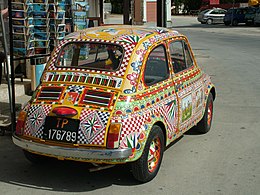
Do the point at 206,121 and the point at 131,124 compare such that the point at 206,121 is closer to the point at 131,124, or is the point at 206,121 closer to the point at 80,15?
the point at 131,124

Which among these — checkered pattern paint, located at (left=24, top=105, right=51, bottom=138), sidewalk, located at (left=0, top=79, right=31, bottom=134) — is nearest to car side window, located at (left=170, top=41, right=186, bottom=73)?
checkered pattern paint, located at (left=24, top=105, right=51, bottom=138)

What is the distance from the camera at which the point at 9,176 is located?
5.55m

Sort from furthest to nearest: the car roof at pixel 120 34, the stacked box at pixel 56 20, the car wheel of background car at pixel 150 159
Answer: the stacked box at pixel 56 20 < the car roof at pixel 120 34 < the car wheel of background car at pixel 150 159

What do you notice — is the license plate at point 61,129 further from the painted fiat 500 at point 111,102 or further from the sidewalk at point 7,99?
the sidewalk at point 7,99

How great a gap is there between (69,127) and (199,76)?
266 centimetres

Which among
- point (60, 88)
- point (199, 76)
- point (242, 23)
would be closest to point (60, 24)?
point (199, 76)

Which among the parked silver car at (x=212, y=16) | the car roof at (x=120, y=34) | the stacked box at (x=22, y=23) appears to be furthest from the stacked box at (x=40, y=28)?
the parked silver car at (x=212, y=16)

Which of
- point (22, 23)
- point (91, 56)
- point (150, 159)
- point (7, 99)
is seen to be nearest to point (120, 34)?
point (91, 56)

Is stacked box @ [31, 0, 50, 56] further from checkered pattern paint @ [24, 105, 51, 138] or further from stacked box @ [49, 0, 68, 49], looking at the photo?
checkered pattern paint @ [24, 105, 51, 138]

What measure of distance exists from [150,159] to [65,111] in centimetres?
113

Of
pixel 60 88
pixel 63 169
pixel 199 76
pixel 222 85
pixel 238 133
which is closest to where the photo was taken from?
pixel 60 88

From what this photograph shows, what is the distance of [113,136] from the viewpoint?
4.85 m

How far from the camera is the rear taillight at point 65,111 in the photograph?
16.4ft

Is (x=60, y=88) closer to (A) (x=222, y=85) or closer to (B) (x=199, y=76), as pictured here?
(B) (x=199, y=76)
